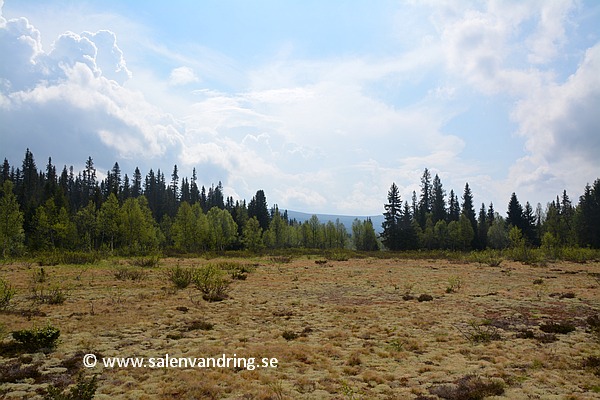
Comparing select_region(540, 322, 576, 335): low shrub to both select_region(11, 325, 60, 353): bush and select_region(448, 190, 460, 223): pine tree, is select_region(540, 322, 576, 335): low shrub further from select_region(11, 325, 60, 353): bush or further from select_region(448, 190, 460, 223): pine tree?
select_region(448, 190, 460, 223): pine tree

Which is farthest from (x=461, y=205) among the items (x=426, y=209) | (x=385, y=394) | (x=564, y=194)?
(x=385, y=394)

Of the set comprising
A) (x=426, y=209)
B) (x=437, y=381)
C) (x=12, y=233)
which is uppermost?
(x=426, y=209)

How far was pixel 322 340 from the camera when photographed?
11.9 metres

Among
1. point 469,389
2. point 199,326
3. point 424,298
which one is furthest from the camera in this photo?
point 424,298

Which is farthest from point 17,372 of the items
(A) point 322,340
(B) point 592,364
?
(B) point 592,364

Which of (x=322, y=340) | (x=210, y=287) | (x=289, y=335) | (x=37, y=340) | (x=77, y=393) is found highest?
(x=210, y=287)

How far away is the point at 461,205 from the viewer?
103500 mm

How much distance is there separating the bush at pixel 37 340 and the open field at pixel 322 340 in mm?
296

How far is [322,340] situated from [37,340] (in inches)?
324

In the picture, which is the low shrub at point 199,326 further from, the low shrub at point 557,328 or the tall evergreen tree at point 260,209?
the tall evergreen tree at point 260,209

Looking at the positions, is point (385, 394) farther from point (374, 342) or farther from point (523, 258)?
point (523, 258)

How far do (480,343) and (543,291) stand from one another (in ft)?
42.3

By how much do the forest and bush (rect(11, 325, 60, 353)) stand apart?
39637 millimetres

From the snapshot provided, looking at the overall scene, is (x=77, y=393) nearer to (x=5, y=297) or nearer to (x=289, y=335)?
(x=289, y=335)
